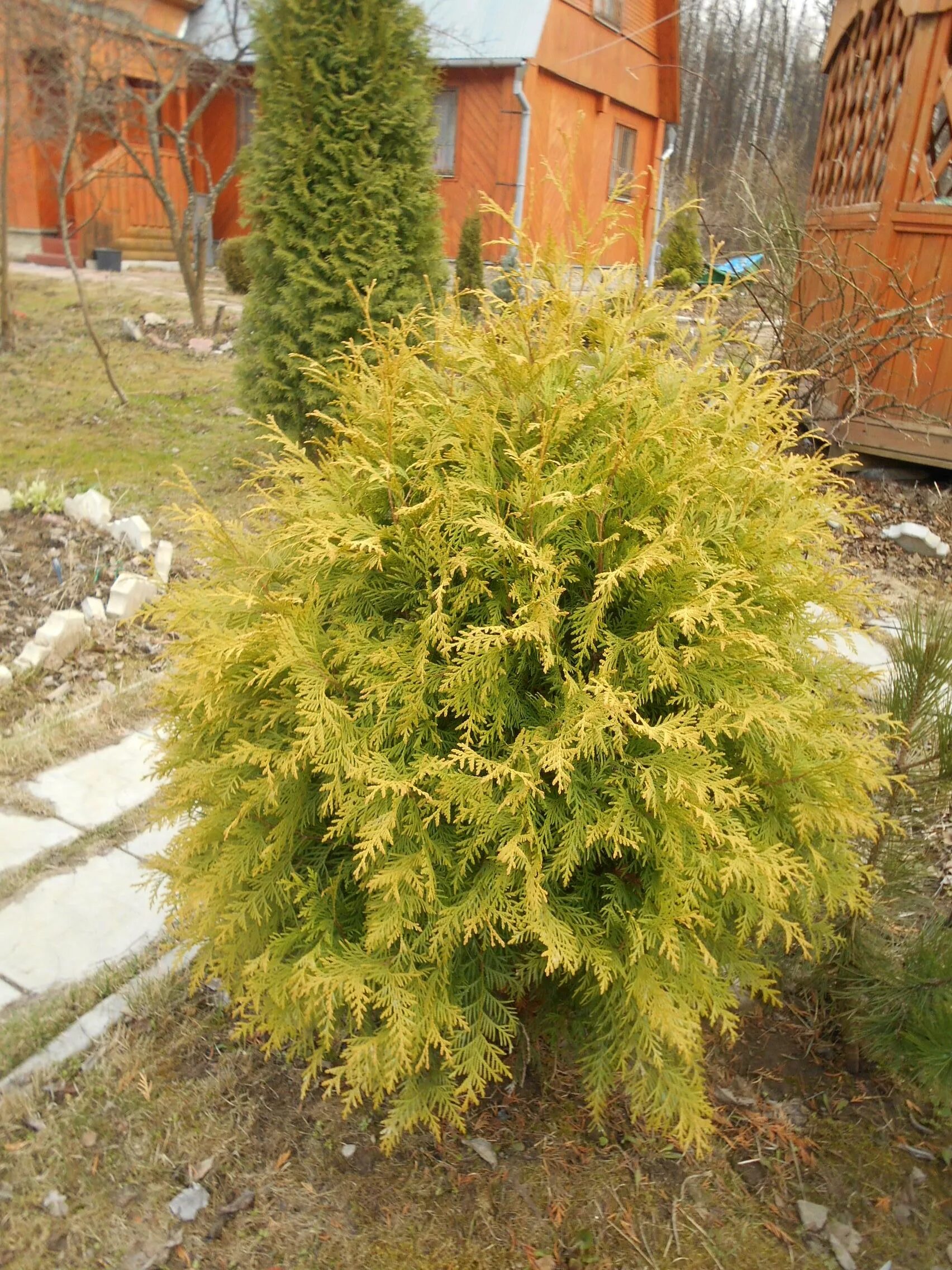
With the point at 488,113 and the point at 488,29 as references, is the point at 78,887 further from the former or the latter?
the point at 488,29

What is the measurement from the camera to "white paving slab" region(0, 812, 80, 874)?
→ 3.41 meters

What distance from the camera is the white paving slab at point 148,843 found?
11.6 feet

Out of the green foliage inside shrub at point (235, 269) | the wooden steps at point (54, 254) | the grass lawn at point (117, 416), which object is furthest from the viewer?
the wooden steps at point (54, 254)

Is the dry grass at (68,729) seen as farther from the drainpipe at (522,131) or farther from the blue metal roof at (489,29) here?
the blue metal roof at (489,29)

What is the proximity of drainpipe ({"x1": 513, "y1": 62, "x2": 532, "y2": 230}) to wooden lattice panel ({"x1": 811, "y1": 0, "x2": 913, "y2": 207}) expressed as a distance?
6160mm

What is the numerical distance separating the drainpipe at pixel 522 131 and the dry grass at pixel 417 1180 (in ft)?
48.7

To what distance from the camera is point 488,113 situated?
15.8m

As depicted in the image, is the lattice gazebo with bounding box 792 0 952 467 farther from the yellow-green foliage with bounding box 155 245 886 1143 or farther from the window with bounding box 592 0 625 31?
the window with bounding box 592 0 625 31

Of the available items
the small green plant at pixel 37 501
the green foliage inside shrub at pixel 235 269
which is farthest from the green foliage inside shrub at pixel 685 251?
the small green plant at pixel 37 501

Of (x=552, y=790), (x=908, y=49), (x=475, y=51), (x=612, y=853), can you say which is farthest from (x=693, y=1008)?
(x=475, y=51)

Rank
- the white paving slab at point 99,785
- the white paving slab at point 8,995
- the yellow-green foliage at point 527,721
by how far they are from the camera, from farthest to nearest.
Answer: the white paving slab at point 99,785 < the white paving slab at point 8,995 < the yellow-green foliage at point 527,721

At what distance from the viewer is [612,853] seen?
1942 mm

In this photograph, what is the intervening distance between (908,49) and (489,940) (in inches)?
311

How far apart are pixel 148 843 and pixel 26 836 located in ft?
1.51
